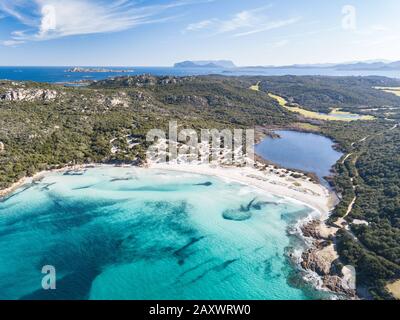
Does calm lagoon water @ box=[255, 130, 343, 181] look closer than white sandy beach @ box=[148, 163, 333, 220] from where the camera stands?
No

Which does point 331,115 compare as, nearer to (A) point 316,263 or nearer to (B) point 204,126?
(B) point 204,126

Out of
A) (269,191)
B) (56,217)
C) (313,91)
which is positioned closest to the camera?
(56,217)

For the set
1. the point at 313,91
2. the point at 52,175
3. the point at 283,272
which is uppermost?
the point at 313,91

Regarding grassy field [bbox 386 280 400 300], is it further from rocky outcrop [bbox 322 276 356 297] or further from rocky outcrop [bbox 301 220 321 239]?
rocky outcrop [bbox 301 220 321 239]

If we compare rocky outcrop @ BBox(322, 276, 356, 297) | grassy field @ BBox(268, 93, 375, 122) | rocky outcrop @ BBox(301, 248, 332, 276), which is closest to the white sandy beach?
rocky outcrop @ BBox(301, 248, 332, 276)

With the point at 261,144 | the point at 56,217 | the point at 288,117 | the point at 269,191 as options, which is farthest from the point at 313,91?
the point at 56,217

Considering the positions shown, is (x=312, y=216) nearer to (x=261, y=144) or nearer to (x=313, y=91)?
(x=261, y=144)
